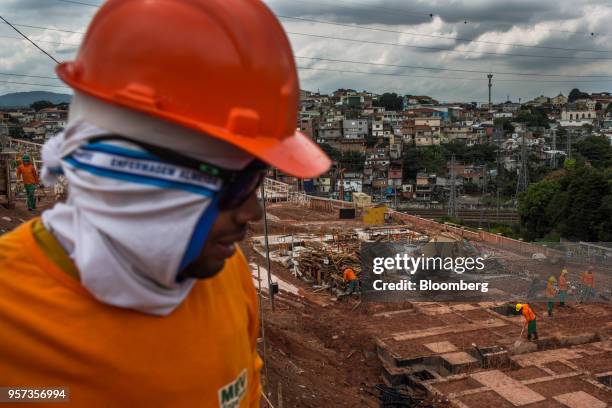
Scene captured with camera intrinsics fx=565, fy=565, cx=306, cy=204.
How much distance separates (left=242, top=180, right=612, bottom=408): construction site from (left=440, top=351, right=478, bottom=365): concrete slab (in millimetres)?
19

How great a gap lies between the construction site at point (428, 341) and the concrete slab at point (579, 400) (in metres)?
0.02

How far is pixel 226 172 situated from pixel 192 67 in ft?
0.71

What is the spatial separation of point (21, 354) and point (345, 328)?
11.5 m

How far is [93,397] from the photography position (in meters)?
1.08

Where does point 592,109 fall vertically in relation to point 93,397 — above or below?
above

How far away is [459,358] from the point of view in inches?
418

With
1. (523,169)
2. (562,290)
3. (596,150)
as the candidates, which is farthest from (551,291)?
(596,150)

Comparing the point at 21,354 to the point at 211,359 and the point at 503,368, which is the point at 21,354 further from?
the point at 503,368

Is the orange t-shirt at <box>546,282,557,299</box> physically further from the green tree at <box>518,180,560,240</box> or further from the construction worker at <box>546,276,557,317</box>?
the green tree at <box>518,180,560,240</box>

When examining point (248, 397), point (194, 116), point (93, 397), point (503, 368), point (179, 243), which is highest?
point (194, 116)

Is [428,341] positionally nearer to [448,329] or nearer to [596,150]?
[448,329]

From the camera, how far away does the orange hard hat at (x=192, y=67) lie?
3.57 ft

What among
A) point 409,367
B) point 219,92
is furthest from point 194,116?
point 409,367

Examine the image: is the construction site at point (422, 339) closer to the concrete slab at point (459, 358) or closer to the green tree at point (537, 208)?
the concrete slab at point (459, 358)
